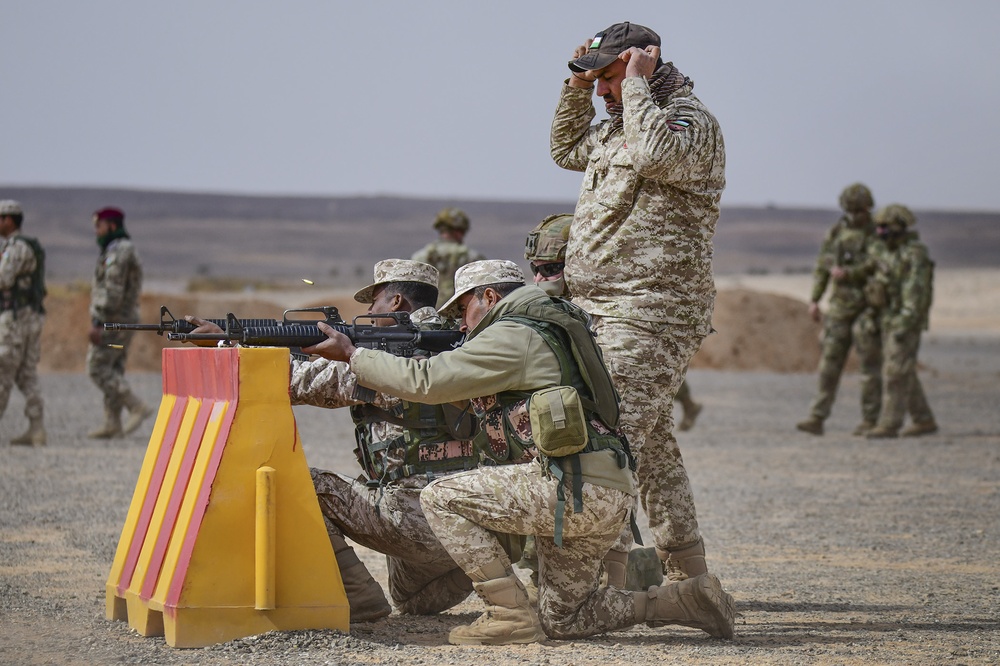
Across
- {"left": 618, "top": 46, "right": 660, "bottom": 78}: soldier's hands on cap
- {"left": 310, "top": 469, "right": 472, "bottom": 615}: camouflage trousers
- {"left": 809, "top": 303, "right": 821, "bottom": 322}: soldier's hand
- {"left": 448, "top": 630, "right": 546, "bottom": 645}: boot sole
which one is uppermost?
{"left": 618, "top": 46, "right": 660, "bottom": 78}: soldier's hands on cap

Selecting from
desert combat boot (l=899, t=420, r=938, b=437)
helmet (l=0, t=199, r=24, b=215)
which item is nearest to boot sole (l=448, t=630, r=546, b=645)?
helmet (l=0, t=199, r=24, b=215)

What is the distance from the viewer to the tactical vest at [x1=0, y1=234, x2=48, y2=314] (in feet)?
42.9

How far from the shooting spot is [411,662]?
5.24 metres

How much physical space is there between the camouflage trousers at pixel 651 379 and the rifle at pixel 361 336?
66 centimetres

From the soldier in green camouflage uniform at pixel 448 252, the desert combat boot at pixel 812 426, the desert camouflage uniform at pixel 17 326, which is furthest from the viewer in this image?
the desert combat boot at pixel 812 426

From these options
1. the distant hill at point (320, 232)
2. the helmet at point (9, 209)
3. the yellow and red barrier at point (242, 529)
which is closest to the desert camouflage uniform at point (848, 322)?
the helmet at point (9, 209)

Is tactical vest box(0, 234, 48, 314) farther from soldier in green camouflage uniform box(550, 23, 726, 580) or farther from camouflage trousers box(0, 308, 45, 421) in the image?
soldier in green camouflage uniform box(550, 23, 726, 580)

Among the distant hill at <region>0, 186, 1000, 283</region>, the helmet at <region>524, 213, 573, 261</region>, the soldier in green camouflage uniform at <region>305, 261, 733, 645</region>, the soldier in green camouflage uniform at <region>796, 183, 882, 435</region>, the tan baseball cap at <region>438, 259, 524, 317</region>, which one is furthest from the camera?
the distant hill at <region>0, 186, 1000, 283</region>

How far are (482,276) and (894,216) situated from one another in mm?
10528

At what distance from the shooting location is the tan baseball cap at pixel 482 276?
5.58m

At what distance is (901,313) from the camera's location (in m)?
15.0

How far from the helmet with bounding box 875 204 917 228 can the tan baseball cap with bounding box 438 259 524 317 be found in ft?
34.0

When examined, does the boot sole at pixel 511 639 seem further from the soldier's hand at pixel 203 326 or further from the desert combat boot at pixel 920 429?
the desert combat boot at pixel 920 429

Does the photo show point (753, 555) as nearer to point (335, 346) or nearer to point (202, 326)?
point (335, 346)
